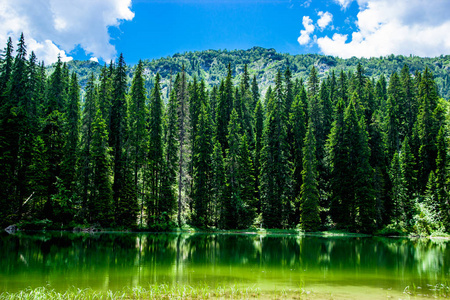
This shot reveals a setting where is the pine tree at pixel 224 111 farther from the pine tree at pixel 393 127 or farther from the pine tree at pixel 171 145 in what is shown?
the pine tree at pixel 393 127

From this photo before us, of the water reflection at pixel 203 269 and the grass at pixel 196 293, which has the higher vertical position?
the grass at pixel 196 293

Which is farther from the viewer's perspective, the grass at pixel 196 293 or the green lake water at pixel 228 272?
the green lake water at pixel 228 272

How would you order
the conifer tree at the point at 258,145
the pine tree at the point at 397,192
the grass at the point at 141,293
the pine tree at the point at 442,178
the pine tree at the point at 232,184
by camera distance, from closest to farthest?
the grass at the point at 141,293, the pine tree at the point at 442,178, the pine tree at the point at 397,192, the pine tree at the point at 232,184, the conifer tree at the point at 258,145

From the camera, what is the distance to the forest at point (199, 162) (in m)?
41.8

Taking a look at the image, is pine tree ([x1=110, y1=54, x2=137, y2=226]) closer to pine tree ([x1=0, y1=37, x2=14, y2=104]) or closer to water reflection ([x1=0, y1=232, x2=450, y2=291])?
pine tree ([x1=0, y1=37, x2=14, y2=104])

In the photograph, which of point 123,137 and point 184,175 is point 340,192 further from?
point 123,137

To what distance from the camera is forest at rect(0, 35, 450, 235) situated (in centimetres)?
4184

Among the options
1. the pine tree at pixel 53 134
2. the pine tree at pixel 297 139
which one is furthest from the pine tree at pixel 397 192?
the pine tree at pixel 53 134

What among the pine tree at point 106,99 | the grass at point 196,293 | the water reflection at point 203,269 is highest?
the pine tree at point 106,99

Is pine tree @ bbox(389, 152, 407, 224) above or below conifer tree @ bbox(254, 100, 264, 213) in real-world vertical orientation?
below

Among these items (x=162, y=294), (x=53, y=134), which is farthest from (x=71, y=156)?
(x=162, y=294)

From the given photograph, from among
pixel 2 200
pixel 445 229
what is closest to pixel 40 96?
pixel 2 200

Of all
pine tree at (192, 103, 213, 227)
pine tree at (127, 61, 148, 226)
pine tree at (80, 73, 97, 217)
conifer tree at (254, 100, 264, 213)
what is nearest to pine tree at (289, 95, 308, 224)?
conifer tree at (254, 100, 264, 213)

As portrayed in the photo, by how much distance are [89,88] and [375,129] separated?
47233mm
